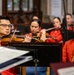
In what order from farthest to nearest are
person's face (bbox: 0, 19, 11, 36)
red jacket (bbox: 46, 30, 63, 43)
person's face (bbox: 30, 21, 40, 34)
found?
person's face (bbox: 30, 21, 40, 34) → red jacket (bbox: 46, 30, 63, 43) → person's face (bbox: 0, 19, 11, 36)

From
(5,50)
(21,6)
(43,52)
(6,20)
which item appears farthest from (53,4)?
(5,50)

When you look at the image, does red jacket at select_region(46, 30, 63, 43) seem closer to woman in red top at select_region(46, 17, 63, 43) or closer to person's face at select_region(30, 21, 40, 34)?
woman in red top at select_region(46, 17, 63, 43)

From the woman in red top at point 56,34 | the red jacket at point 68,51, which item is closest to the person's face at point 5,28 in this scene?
the red jacket at point 68,51

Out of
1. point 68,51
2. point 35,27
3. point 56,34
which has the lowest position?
point 68,51

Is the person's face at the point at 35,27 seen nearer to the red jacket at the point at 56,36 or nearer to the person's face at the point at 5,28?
the red jacket at the point at 56,36

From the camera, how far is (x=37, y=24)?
168 inches

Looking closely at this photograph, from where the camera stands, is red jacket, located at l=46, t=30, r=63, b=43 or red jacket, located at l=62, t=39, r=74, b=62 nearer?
red jacket, located at l=62, t=39, r=74, b=62

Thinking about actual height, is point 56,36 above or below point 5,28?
below

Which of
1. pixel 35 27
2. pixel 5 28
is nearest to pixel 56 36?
pixel 35 27

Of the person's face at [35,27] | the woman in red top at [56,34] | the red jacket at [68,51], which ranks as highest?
the person's face at [35,27]

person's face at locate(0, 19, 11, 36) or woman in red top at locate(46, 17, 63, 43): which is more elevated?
person's face at locate(0, 19, 11, 36)

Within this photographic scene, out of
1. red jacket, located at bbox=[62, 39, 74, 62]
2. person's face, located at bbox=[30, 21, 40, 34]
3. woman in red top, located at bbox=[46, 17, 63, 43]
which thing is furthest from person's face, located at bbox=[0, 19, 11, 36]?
A: person's face, located at bbox=[30, 21, 40, 34]

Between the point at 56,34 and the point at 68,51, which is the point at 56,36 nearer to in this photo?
the point at 56,34

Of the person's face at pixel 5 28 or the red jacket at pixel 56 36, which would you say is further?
the red jacket at pixel 56 36
